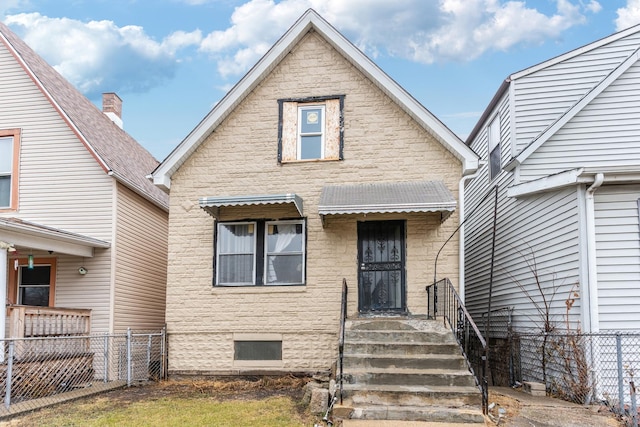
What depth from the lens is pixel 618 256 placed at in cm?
885

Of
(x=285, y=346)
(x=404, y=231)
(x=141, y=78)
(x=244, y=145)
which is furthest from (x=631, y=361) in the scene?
(x=141, y=78)

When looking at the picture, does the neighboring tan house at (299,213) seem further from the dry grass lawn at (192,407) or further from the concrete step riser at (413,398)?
the concrete step riser at (413,398)

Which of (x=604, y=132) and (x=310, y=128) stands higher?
(x=310, y=128)

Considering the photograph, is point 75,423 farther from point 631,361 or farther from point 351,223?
point 631,361

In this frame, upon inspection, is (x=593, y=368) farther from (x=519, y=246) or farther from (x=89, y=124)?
(x=89, y=124)

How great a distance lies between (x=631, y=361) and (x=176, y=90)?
38.0 meters

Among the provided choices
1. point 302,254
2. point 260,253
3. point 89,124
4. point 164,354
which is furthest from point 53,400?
point 89,124

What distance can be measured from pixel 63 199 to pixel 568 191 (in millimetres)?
10741

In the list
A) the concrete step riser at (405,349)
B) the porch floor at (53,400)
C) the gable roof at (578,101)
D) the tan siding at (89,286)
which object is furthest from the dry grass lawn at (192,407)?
the gable roof at (578,101)

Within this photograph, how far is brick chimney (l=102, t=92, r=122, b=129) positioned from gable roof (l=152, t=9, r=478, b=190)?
22.2ft

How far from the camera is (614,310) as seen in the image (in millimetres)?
8711

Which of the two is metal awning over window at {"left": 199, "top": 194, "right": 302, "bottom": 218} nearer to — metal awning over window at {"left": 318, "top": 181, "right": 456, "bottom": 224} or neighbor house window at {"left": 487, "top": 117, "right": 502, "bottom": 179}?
metal awning over window at {"left": 318, "top": 181, "right": 456, "bottom": 224}

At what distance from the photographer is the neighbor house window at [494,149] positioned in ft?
43.9

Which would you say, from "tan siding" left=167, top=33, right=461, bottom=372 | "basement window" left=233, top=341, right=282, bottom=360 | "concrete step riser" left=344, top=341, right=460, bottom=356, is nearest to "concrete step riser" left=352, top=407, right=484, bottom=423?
"concrete step riser" left=344, top=341, right=460, bottom=356
